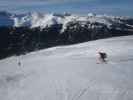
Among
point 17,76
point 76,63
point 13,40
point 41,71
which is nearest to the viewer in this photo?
point 17,76

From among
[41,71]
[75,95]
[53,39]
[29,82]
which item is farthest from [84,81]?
[53,39]

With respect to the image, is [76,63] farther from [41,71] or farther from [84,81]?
[84,81]

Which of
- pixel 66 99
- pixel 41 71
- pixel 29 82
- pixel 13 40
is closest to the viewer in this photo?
pixel 66 99

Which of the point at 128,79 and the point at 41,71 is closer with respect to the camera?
the point at 128,79

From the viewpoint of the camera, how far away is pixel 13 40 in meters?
137

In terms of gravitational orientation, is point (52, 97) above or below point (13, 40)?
above

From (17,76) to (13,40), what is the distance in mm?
120961

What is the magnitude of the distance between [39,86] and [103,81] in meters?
3.79

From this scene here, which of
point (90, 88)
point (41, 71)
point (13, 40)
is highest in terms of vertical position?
point (90, 88)

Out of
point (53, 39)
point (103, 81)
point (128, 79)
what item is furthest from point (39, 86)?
point (53, 39)

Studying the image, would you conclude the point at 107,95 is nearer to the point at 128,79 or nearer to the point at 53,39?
the point at 128,79

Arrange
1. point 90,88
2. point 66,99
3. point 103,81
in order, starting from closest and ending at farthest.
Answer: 1. point 66,99
2. point 90,88
3. point 103,81

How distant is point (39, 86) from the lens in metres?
15.8

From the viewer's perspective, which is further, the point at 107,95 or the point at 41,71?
the point at 41,71
